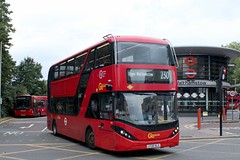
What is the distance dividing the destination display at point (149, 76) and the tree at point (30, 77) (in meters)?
65.6

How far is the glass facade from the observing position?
42.0 metres

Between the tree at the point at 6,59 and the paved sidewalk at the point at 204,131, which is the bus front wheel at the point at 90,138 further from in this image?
the tree at the point at 6,59

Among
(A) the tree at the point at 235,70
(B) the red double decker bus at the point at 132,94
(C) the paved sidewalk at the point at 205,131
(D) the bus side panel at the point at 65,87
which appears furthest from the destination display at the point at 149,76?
(A) the tree at the point at 235,70

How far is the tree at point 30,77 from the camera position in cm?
7725

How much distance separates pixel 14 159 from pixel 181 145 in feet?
22.4

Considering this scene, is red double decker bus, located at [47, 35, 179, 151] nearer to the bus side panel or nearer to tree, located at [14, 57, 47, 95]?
the bus side panel

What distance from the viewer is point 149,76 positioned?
12.3m

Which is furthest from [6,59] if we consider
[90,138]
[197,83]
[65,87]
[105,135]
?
[105,135]

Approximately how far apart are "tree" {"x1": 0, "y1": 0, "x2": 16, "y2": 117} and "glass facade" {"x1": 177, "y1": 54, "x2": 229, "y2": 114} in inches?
758

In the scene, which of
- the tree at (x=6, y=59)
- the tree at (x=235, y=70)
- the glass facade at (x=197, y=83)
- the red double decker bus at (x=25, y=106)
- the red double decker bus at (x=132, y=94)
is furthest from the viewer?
the tree at (x=235, y=70)

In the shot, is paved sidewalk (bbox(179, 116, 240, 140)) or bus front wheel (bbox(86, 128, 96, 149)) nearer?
bus front wheel (bbox(86, 128, 96, 149))

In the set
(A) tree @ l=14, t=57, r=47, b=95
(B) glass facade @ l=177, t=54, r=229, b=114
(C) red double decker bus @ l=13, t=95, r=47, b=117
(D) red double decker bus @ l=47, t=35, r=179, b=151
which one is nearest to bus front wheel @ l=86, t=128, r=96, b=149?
(D) red double decker bus @ l=47, t=35, r=179, b=151

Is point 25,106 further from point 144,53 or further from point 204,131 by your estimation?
point 144,53

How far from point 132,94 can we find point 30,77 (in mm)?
69166
